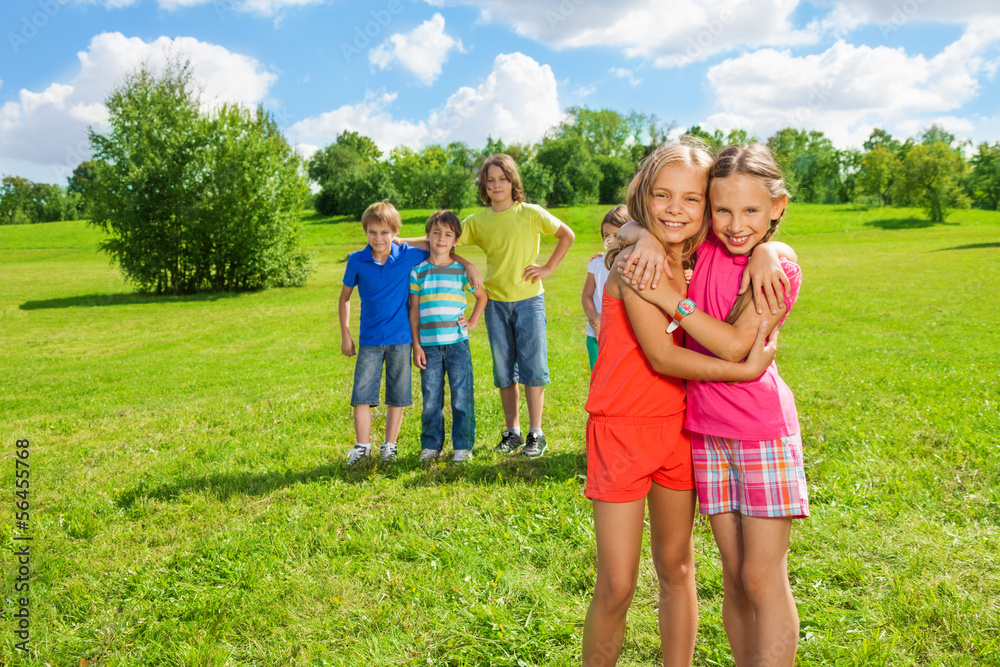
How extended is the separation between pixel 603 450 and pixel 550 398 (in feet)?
16.6

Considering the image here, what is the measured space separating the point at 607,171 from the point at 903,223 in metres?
31.1

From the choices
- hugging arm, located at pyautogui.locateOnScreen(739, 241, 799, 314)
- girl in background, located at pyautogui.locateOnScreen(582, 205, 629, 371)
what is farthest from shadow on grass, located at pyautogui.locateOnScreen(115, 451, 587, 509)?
hugging arm, located at pyautogui.locateOnScreen(739, 241, 799, 314)

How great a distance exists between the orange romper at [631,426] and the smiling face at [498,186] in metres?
3.14

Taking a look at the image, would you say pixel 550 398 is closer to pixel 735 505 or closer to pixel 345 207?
pixel 735 505

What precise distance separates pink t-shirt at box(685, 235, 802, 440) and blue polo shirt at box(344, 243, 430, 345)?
10.8 feet

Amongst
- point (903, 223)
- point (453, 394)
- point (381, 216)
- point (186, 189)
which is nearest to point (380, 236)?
point (381, 216)

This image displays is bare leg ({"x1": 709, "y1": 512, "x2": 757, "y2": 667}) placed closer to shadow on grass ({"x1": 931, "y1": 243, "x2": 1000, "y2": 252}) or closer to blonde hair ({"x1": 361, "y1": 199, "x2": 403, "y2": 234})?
blonde hair ({"x1": 361, "y1": 199, "x2": 403, "y2": 234})

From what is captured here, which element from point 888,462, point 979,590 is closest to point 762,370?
point 979,590

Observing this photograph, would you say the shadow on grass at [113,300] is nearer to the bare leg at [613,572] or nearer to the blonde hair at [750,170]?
the bare leg at [613,572]

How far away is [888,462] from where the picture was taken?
4.83 meters

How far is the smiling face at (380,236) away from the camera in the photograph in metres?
5.02

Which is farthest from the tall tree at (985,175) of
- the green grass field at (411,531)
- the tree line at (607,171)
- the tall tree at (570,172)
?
the green grass field at (411,531)

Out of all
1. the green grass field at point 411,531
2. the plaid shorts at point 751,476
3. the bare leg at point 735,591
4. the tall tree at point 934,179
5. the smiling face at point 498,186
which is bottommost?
the green grass field at point 411,531

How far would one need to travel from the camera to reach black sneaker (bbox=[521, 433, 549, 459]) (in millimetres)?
5285
